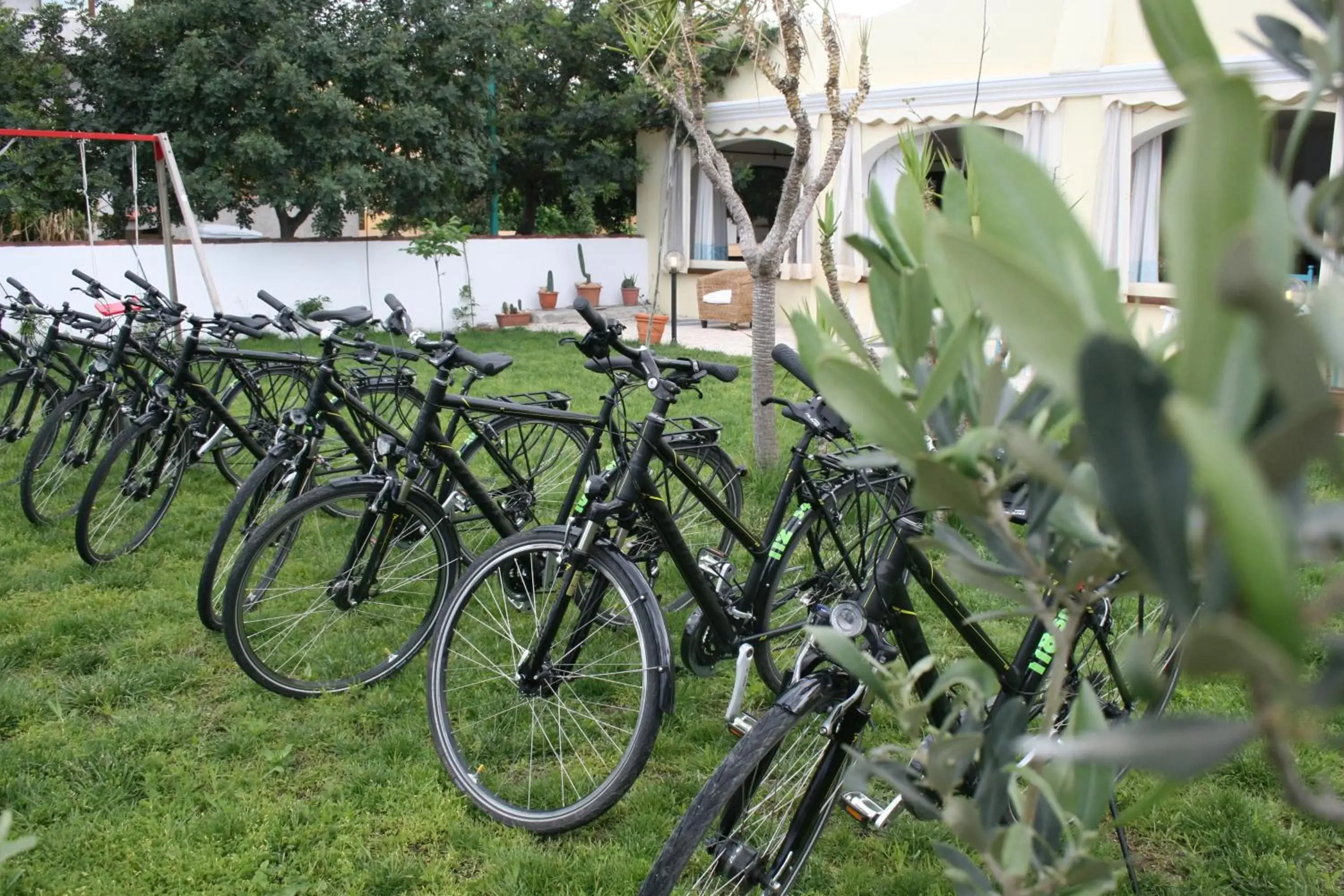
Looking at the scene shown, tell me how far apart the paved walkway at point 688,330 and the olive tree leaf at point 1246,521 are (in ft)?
30.6

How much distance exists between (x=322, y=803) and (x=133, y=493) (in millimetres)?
2210

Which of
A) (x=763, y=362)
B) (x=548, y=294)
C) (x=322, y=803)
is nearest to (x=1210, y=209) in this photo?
(x=322, y=803)

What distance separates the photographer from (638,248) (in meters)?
13.6

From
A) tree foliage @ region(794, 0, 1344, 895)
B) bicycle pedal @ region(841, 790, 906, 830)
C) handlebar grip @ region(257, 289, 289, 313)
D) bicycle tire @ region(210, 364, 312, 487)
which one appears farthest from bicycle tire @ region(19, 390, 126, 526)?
tree foliage @ region(794, 0, 1344, 895)

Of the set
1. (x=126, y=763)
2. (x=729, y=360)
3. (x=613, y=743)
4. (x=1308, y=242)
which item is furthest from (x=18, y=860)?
(x=729, y=360)

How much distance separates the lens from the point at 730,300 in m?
11.7

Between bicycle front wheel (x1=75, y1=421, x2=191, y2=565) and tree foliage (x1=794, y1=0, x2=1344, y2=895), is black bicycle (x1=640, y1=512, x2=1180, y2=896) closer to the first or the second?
tree foliage (x1=794, y1=0, x2=1344, y2=895)

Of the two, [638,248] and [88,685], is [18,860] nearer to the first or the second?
[88,685]

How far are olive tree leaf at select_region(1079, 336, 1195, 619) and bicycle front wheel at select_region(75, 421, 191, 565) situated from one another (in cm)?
422

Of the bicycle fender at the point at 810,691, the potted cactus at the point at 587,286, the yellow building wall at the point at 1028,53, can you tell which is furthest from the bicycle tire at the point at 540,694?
the potted cactus at the point at 587,286

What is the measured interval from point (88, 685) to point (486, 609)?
4.65 ft

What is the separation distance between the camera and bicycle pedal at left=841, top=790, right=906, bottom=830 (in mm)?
1934

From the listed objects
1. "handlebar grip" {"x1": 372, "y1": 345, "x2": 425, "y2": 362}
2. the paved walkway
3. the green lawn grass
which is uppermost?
"handlebar grip" {"x1": 372, "y1": 345, "x2": 425, "y2": 362}

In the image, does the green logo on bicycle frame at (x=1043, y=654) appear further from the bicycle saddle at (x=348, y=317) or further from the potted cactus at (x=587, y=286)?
the potted cactus at (x=587, y=286)
